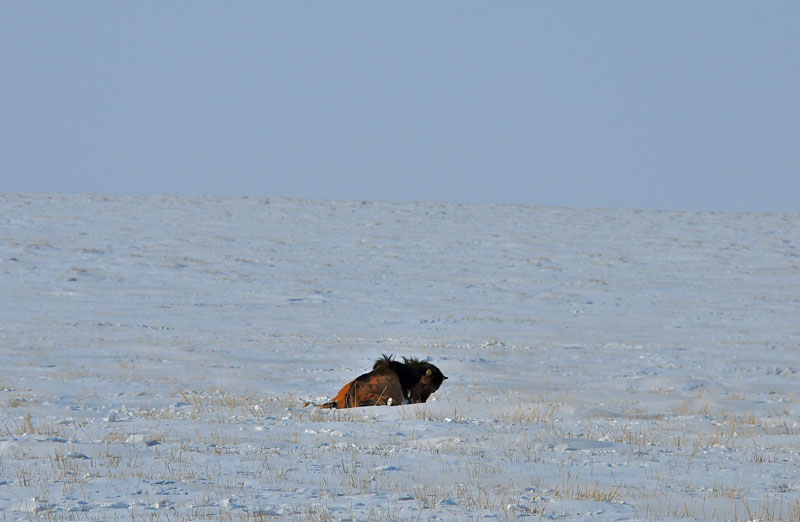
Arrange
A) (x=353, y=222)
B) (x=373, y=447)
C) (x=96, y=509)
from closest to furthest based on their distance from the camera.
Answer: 1. (x=96, y=509)
2. (x=373, y=447)
3. (x=353, y=222)

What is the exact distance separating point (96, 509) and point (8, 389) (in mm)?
6730

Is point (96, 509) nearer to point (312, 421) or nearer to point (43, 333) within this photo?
point (312, 421)

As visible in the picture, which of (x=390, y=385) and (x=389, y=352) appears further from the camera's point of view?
(x=389, y=352)

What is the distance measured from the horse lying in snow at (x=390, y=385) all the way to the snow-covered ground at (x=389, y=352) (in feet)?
1.65

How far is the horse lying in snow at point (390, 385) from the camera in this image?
982cm

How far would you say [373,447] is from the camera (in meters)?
6.95

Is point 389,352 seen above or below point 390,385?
below

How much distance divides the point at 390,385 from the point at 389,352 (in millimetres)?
5370

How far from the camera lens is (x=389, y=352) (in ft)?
50.1

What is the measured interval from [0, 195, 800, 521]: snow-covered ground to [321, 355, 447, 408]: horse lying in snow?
0.50 meters

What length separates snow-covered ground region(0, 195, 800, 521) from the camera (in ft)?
17.6

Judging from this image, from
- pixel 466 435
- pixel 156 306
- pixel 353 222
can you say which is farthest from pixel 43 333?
pixel 353 222

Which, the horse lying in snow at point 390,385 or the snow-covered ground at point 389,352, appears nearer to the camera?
the snow-covered ground at point 389,352

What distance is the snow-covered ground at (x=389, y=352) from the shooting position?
17.6 ft
